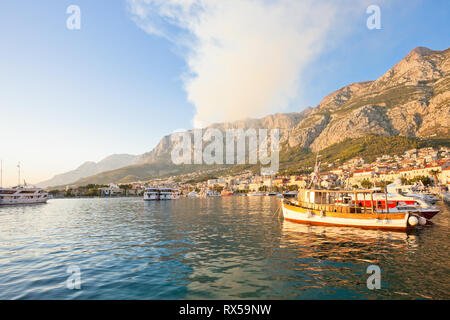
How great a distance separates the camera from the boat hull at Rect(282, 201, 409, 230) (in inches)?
1108

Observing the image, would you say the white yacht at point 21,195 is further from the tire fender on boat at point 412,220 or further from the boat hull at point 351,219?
the tire fender on boat at point 412,220

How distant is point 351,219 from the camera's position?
3027 centimetres

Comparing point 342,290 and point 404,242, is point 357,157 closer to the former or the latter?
point 404,242

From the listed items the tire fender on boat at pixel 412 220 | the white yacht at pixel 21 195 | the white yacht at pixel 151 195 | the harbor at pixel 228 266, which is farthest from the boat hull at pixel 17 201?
the tire fender on boat at pixel 412 220

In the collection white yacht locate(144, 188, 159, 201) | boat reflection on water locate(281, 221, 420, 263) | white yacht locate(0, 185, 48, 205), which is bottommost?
white yacht locate(144, 188, 159, 201)

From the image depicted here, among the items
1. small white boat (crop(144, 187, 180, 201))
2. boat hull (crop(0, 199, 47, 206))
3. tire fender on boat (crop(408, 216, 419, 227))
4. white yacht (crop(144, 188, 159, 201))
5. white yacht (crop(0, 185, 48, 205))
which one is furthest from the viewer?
small white boat (crop(144, 187, 180, 201))

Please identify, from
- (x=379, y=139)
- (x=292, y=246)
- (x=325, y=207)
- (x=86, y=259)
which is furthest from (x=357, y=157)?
(x=86, y=259)

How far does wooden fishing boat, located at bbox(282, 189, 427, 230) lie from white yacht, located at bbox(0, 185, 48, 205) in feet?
367

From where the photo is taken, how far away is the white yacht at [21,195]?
92775mm

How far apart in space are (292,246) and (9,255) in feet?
76.3

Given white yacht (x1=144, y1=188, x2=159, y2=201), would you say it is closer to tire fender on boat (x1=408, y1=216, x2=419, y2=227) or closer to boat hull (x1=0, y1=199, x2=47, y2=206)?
boat hull (x1=0, y1=199, x2=47, y2=206)

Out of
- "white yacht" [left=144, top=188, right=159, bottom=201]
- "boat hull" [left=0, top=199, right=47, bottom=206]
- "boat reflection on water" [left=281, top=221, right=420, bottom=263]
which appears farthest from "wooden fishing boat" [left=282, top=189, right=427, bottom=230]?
"boat hull" [left=0, top=199, right=47, bottom=206]

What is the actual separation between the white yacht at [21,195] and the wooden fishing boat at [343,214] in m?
112

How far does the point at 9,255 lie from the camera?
18422 mm
